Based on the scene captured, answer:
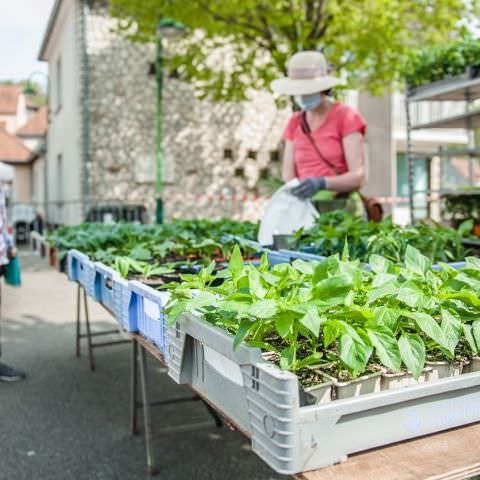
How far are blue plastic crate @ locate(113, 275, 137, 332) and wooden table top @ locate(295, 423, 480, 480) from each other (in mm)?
978

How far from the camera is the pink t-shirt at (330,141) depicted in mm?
3631

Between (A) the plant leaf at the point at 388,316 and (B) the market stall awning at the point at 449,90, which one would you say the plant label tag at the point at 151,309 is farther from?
(B) the market stall awning at the point at 449,90

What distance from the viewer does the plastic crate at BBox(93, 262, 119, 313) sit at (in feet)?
7.04

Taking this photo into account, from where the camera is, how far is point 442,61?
497 cm

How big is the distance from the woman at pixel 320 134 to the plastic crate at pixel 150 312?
5.76 ft

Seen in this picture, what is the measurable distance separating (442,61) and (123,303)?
3.97 m

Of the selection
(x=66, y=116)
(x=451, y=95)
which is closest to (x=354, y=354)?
(x=451, y=95)

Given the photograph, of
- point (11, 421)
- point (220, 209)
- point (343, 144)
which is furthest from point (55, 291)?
point (220, 209)

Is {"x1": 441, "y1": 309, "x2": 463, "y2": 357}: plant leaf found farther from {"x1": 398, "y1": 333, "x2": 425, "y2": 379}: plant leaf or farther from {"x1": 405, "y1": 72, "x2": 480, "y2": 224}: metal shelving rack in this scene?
{"x1": 405, "y1": 72, "x2": 480, "y2": 224}: metal shelving rack

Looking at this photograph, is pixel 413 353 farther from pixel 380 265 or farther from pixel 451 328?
pixel 380 265

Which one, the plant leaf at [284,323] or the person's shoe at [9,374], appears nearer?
the plant leaf at [284,323]

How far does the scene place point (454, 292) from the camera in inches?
50.8

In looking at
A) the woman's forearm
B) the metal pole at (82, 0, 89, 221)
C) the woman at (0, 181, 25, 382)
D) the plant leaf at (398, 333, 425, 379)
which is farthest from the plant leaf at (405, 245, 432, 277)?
the metal pole at (82, 0, 89, 221)

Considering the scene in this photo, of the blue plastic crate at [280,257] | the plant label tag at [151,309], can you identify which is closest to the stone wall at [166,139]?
the blue plastic crate at [280,257]
